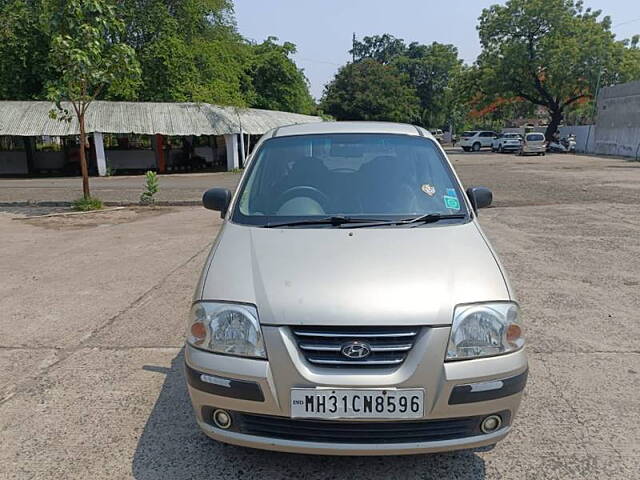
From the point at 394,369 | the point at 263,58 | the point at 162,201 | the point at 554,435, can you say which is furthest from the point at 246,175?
the point at 263,58

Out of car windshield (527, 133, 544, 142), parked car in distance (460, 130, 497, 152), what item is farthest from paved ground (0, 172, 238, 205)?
parked car in distance (460, 130, 497, 152)

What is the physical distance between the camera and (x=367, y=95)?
48.4 meters

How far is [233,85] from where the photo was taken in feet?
103

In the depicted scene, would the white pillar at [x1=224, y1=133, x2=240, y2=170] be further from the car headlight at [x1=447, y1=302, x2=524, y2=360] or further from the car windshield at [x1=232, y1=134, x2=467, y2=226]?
the car headlight at [x1=447, y1=302, x2=524, y2=360]

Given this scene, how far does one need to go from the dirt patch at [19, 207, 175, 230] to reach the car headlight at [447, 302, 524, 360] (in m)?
9.69

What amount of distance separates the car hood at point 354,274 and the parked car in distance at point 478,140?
4420cm

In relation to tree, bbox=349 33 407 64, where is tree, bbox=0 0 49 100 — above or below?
below

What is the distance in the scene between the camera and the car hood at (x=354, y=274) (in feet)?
7.27

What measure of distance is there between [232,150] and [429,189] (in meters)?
23.3

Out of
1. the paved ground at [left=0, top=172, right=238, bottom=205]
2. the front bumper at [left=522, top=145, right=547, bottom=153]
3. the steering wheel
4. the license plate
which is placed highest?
the steering wheel

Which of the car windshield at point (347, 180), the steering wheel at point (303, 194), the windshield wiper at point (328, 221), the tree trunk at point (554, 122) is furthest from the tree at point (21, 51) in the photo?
the tree trunk at point (554, 122)

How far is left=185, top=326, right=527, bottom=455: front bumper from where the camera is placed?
2.16 meters

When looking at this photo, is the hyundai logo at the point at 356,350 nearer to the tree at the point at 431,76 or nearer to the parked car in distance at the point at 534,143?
the parked car in distance at the point at 534,143

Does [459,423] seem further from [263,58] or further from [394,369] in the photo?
[263,58]
